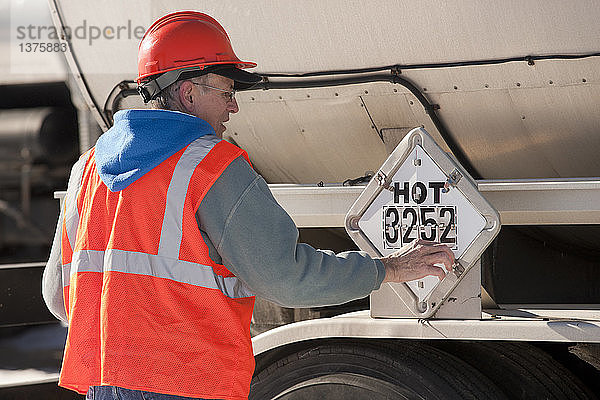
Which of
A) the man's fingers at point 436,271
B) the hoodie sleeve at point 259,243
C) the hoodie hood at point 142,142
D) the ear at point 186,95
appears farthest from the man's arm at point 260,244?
the man's fingers at point 436,271

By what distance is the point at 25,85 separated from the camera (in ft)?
22.6

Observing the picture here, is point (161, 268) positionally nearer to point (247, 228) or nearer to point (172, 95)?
point (247, 228)

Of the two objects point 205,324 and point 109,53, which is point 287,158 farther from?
point 205,324

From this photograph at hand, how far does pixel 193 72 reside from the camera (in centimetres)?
215

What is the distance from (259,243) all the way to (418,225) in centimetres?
65

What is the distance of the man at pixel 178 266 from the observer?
1.98m

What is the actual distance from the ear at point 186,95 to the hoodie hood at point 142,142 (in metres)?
0.11

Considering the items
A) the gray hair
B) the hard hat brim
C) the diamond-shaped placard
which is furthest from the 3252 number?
the gray hair

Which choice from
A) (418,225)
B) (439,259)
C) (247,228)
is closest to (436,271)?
(439,259)

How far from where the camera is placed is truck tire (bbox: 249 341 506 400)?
257 cm

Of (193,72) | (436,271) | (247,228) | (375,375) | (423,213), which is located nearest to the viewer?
(247,228)

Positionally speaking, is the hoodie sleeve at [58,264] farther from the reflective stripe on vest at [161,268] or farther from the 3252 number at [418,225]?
the 3252 number at [418,225]

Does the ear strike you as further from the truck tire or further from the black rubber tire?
the black rubber tire

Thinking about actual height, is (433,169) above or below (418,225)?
above
